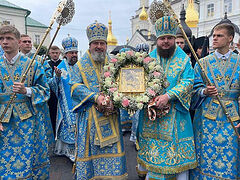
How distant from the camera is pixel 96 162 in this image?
3148 mm

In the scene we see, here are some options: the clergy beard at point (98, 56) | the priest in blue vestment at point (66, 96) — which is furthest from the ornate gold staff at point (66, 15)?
the priest in blue vestment at point (66, 96)

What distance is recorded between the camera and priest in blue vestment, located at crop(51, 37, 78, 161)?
197 inches

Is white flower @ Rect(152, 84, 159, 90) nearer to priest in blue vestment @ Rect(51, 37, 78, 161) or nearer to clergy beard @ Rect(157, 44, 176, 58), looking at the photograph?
clergy beard @ Rect(157, 44, 176, 58)

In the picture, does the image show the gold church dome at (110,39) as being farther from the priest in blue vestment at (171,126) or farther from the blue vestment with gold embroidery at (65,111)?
the priest in blue vestment at (171,126)

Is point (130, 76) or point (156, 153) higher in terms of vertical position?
point (130, 76)

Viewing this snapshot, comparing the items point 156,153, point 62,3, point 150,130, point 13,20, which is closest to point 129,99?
point 150,130

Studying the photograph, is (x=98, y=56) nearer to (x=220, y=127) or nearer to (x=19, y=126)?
(x=19, y=126)

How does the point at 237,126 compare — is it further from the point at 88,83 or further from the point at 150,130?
the point at 88,83

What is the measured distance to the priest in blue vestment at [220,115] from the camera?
9.72ft

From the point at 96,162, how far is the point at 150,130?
96 cm

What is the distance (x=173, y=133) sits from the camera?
2.90 meters

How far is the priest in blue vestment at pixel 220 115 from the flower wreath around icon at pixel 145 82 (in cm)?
77

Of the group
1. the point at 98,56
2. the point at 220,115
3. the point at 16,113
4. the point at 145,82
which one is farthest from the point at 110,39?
the point at 220,115

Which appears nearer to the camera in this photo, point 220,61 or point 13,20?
point 220,61
